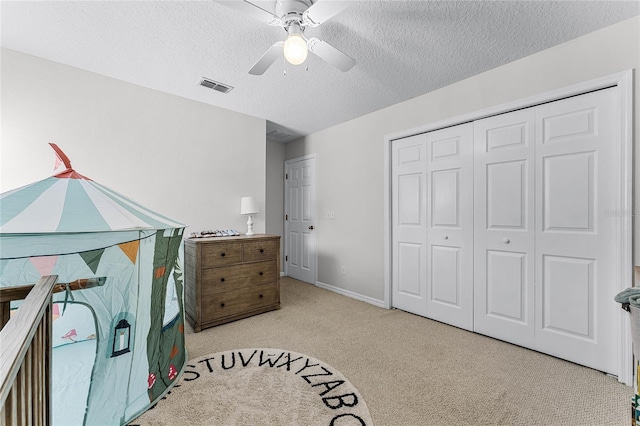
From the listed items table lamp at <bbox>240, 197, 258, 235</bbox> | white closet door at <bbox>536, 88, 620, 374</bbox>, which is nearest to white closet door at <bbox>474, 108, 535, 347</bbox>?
white closet door at <bbox>536, 88, 620, 374</bbox>

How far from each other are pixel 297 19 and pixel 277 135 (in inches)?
114

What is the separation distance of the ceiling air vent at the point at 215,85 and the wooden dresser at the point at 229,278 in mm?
1557

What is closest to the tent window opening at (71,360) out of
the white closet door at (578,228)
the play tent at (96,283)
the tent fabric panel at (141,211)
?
the play tent at (96,283)

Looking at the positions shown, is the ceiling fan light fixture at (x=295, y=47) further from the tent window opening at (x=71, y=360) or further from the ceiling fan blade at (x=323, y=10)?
the tent window opening at (x=71, y=360)

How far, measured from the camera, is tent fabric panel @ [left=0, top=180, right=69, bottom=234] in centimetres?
126

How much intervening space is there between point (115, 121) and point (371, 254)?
10.3 ft

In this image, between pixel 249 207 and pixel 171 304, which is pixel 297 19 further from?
pixel 249 207

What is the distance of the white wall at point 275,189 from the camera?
482cm

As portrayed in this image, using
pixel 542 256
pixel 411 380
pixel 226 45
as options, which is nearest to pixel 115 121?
pixel 226 45

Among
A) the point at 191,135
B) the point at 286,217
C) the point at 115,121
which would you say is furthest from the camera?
the point at 286,217

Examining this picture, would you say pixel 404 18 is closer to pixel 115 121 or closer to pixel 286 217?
pixel 115 121

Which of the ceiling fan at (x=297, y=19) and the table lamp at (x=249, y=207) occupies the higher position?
the ceiling fan at (x=297, y=19)

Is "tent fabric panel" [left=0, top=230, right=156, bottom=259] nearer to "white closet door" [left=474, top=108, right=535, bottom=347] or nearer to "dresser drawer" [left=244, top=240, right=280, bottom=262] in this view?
"dresser drawer" [left=244, top=240, right=280, bottom=262]

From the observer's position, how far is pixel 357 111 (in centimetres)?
351
